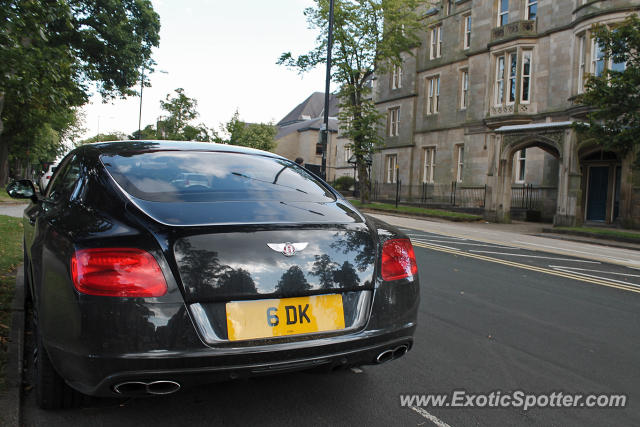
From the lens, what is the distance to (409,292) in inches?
122

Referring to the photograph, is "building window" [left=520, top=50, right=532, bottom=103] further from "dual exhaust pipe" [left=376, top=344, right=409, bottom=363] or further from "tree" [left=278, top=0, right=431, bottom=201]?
"dual exhaust pipe" [left=376, top=344, right=409, bottom=363]

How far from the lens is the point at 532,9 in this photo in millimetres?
27125

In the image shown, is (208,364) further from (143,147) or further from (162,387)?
(143,147)

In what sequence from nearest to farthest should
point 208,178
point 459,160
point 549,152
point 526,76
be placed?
point 208,178 → point 549,152 → point 526,76 → point 459,160

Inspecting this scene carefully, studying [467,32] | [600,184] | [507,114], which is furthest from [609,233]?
[467,32]

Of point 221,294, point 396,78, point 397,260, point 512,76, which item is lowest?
point 221,294

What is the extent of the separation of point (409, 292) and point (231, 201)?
1.18m

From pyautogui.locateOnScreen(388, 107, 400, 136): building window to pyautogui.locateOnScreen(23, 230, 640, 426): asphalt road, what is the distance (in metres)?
33.0

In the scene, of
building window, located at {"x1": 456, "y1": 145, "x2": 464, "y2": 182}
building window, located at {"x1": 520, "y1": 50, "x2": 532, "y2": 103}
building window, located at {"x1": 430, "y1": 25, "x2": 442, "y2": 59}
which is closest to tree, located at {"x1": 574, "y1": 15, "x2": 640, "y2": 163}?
building window, located at {"x1": 520, "y1": 50, "x2": 532, "y2": 103}

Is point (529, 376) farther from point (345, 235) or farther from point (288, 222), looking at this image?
point (288, 222)

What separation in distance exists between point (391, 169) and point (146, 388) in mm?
38291

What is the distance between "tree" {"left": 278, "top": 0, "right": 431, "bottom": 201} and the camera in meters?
30.9

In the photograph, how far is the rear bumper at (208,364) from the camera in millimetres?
2373

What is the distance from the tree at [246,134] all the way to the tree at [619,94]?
159ft
